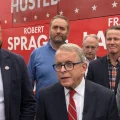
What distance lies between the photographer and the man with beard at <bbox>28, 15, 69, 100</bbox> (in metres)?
2.92

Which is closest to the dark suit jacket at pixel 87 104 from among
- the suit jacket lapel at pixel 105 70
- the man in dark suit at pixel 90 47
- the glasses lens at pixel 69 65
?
the glasses lens at pixel 69 65

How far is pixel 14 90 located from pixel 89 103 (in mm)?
564

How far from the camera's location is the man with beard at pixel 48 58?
2.92 meters

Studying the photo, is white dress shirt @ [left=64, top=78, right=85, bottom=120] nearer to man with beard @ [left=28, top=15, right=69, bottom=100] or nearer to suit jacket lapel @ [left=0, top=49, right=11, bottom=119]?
suit jacket lapel @ [left=0, top=49, right=11, bottom=119]

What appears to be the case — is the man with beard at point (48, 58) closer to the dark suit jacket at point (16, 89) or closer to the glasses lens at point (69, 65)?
the dark suit jacket at point (16, 89)

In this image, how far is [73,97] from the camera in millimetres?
1787

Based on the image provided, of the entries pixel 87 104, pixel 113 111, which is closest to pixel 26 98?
pixel 87 104

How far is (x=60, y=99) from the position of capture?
1797 mm

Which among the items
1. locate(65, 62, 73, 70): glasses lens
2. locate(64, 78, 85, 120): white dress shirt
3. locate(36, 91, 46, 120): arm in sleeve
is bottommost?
locate(36, 91, 46, 120): arm in sleeve

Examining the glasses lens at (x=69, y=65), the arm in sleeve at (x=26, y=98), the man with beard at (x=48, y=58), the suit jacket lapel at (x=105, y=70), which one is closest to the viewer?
the glasses lens at (x=69, y=65)

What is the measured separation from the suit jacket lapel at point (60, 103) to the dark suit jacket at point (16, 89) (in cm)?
35

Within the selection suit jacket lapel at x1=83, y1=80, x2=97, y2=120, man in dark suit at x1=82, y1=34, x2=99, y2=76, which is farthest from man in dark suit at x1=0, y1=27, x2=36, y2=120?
man in dark suit at x1=82, y1=34, x2=99, y2=76

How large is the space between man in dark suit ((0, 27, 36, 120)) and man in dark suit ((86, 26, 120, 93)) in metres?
0.76

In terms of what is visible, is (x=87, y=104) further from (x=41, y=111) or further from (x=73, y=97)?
(x=41, y=111)
